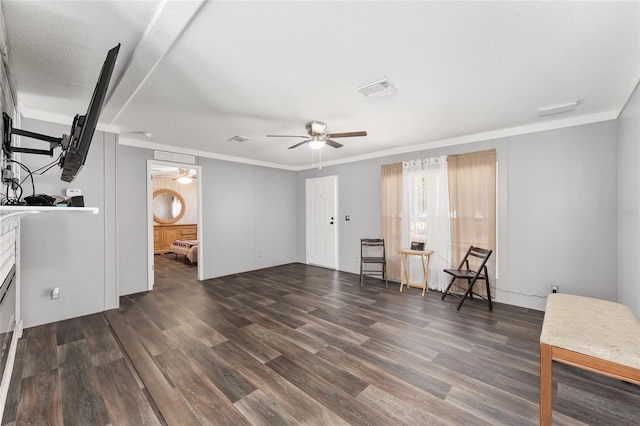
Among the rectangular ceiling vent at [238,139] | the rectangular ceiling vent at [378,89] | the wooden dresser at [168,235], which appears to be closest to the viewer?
the rectangular ceiling vent at [378,89]

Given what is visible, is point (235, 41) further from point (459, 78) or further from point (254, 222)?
point (254, 222)

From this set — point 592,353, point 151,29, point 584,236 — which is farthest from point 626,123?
point 151,29

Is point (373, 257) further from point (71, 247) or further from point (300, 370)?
point (71, 247)

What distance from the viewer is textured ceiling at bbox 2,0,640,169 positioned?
1.53m

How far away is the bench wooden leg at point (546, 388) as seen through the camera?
147 cm

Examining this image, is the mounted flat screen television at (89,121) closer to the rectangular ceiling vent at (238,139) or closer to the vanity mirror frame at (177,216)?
the rectangular ceiling vent at (238,139)

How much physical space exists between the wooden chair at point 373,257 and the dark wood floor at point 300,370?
3.55 ft

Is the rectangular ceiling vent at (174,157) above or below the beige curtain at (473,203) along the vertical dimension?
above

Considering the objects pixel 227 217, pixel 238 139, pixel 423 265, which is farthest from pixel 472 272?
pixel 227 217

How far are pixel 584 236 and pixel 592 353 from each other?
2.58m

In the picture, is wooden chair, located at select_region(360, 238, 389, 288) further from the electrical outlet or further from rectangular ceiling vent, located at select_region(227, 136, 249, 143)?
the electrical outlet

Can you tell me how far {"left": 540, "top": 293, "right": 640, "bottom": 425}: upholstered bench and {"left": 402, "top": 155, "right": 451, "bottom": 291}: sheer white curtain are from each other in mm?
2479

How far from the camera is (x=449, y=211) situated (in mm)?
4188

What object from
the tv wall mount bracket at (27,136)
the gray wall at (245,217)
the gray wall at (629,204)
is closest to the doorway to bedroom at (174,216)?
the gray wall at (245,217)
